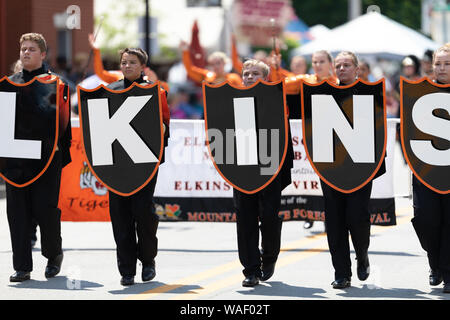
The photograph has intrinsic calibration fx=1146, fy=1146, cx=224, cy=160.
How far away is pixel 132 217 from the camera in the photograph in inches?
319

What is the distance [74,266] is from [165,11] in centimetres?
2670

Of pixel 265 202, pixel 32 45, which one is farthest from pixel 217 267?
pixel 32 45

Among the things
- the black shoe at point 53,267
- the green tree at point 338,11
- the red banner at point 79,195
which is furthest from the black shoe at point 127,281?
the green tree at point 338,11

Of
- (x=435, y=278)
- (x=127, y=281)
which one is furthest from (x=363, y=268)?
(x=127, y=281)

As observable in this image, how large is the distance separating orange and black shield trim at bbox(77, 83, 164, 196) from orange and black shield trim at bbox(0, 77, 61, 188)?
0.80 ft

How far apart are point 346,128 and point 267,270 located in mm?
1172

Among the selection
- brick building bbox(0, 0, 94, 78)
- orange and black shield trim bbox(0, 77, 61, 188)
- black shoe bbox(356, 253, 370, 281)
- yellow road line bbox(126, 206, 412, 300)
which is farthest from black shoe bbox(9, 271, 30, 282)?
brick building bbox(0, 0, 94, 78)

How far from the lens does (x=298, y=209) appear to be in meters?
10.5

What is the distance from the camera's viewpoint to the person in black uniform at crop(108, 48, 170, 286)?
8023mm

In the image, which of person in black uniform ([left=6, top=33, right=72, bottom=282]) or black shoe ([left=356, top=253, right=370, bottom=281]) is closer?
black shoe ([left=356, top=253, right=370, bottom=281])

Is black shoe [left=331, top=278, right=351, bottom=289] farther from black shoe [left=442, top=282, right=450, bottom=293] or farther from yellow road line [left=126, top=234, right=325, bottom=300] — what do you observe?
yellow road line [left=126, top=234, right=325, bottom=300]
